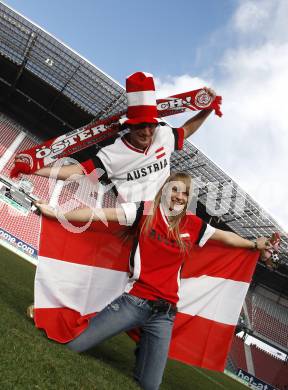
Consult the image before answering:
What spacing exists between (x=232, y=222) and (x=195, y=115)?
23.2 metres

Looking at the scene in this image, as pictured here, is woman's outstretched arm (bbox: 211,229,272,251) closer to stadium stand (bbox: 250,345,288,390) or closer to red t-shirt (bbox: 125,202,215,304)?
red t-shirt (bbox: 125,202,215,304)

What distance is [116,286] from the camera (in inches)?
138

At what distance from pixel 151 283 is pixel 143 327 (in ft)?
1.14

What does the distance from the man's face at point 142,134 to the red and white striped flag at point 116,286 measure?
2.26 ft

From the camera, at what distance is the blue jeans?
3051mm

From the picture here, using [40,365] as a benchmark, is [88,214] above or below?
above

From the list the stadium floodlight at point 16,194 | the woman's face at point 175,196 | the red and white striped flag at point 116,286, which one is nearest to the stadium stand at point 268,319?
the stadium floodlight at point 16,194

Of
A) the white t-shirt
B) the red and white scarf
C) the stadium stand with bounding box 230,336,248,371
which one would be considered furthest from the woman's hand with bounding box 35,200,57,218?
the stadium stand with bounding box 230,336,248,371

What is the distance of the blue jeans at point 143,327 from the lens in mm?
3051

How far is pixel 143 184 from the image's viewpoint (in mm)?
3533

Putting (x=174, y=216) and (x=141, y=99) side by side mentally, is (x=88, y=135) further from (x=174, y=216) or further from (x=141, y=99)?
(x=174, y=216)

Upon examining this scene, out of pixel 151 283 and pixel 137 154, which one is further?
pixel 137 154

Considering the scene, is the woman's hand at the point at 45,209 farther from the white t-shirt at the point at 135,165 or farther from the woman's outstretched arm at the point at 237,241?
the woman's outstretched arm at the point at 237,241

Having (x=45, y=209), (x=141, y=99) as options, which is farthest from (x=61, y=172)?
(x=141, y=99)
